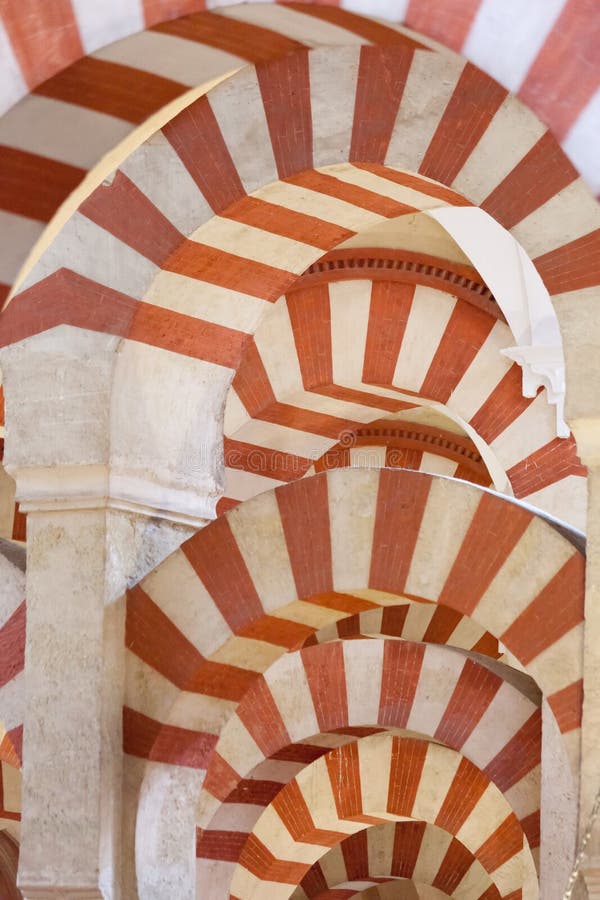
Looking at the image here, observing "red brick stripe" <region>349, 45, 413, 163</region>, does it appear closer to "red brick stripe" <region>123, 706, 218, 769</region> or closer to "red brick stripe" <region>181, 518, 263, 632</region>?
"red brick stripe" <region>181, 518, 263, 632</region>

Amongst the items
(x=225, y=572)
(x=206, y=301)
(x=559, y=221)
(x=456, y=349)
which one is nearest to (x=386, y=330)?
(x=456, y=349)

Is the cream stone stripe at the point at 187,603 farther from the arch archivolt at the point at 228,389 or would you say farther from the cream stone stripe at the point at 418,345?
the cream stone stripe at the point at 418,345

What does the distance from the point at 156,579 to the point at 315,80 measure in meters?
1.33

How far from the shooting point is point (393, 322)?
6.55m

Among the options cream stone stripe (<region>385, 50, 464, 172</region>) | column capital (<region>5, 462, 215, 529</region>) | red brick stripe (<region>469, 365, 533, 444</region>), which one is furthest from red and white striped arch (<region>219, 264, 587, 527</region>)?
cream stone stripe (<region>385, 50, 464, 172</region>)

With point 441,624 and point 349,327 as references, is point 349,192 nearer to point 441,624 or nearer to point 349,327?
point 349,327

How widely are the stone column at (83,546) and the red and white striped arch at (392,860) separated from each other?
192 inches

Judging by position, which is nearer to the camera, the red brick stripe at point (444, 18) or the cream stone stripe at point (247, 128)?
the red brick stripe at point (444, 18)

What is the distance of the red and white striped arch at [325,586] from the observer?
4.11 m

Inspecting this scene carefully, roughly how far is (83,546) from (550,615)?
1289mm

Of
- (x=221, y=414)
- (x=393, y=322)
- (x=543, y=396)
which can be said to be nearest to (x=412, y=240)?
(x=393, y=322)

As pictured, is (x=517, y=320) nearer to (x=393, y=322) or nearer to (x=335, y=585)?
(x=393, y=322)

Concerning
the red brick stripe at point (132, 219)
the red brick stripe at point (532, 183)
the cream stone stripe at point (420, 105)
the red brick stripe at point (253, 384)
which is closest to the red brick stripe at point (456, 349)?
the red brick stripe at point (253, 384)

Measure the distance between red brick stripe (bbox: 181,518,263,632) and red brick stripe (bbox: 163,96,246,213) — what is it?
2.72 feet
